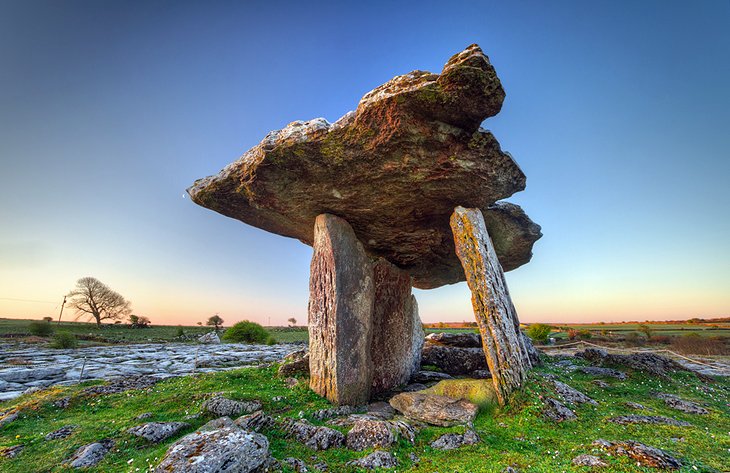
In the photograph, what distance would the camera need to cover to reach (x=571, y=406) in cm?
808

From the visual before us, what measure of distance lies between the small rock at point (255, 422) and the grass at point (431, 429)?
0.72 ft

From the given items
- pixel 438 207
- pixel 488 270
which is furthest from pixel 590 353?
pixel 438 207

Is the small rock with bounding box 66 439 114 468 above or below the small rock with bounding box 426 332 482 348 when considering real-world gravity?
below

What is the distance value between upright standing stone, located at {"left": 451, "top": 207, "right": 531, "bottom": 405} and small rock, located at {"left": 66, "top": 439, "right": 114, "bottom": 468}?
Answer: 348 inches

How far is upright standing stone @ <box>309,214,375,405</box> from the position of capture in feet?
31.9

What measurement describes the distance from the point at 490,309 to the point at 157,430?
8540mm

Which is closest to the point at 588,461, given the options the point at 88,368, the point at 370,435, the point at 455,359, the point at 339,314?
the point at 370,435

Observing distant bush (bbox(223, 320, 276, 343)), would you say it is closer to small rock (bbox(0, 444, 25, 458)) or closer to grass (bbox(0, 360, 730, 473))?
grass (bbox(0, 360, 730, 473))

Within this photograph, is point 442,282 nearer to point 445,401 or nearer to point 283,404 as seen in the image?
point 445,401

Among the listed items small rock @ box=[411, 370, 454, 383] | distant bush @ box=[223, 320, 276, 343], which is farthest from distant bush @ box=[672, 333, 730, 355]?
distant bush @ box=[223, 320, 276, 343]

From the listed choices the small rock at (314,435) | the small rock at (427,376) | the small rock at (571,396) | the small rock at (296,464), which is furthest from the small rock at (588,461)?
the small rock at (427,376)

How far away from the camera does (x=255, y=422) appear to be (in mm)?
6816

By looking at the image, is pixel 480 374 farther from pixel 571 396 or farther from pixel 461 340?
pixel 571 396

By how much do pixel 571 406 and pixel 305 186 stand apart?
9.62 m
